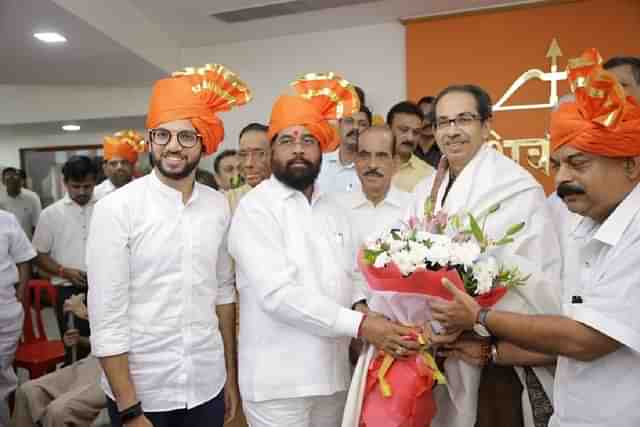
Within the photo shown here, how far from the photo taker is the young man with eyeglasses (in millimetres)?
1808

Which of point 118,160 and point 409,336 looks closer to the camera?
point 409,336

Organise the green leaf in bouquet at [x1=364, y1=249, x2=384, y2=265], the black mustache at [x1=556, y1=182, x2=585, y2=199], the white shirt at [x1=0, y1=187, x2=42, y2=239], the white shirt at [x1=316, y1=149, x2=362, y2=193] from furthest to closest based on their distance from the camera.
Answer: the white shirt at [x1=0, y1=187, x2=42, y2=239]
the white shirt at [x1=316, y1=149, x2=362, y2=193]
the green leaf in bouquet at [x1=364, y1=249, x2=384, y2=265]
the black mustache at [x1=556, y1=182, x2=585, y2=199]

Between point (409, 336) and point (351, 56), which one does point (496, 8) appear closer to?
point (351, 56)

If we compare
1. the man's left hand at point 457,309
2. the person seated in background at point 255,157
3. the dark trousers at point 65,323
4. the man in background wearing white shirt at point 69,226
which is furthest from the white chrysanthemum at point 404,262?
the man in background wearing white shirt at point 69,226

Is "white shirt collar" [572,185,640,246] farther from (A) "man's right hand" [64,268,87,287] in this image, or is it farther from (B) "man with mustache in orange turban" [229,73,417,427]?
(A) "man's right hand" [64,268,87,287]

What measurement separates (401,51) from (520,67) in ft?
4.36

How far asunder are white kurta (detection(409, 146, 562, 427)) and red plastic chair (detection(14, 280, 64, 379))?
9.14 feet

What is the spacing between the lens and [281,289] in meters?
1.89

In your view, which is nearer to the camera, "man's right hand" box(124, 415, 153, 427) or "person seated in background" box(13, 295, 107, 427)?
"man's right hand" box(124, 415, 153, 427)

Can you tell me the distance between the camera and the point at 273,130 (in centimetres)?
227

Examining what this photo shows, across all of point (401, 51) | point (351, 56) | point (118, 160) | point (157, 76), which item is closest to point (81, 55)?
point (157, 76)

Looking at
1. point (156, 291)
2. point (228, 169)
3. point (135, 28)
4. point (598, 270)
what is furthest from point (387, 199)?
point (135, 28)

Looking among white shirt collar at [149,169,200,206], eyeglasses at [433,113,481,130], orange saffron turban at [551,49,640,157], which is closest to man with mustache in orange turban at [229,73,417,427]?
white shirt collar at [149,169,200,206]

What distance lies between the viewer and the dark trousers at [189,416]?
75.8 inches
